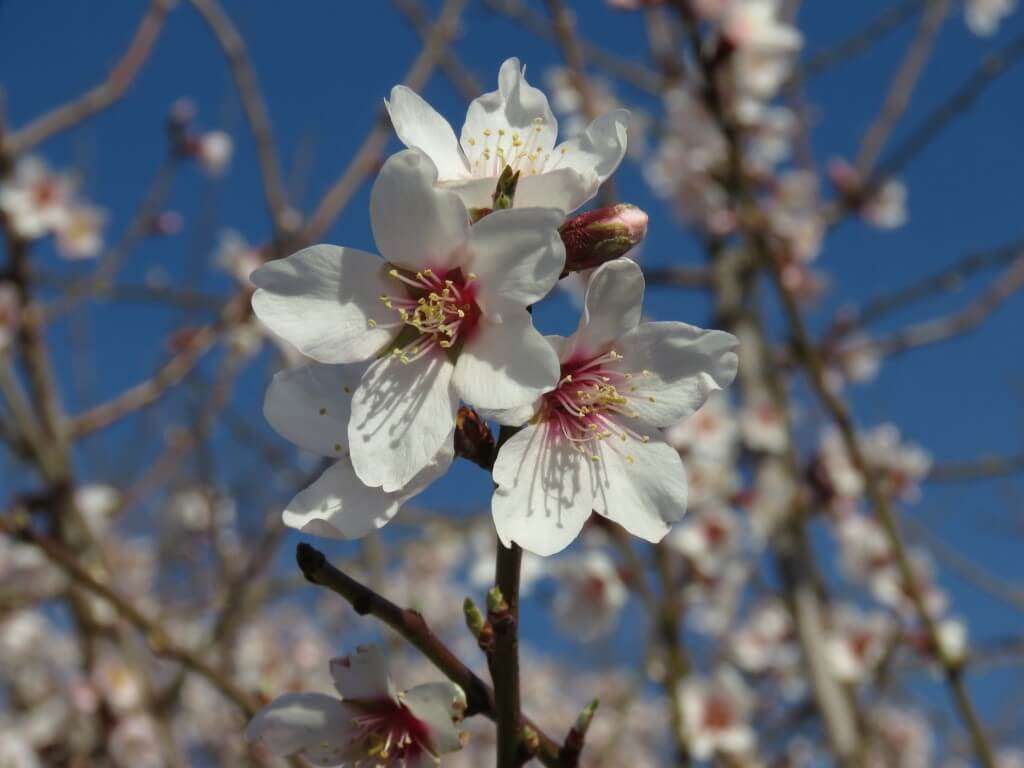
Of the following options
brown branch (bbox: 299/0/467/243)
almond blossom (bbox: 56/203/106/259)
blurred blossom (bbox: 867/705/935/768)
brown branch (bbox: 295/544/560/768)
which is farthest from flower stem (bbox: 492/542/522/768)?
blurred blossom (bbox: 867/705/935/768)

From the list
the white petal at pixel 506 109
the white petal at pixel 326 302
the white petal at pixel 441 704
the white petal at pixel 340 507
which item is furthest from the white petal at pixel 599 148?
the white petal at pixel 441 704

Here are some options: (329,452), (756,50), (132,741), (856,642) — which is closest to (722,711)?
(856,642)

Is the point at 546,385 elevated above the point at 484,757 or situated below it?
below

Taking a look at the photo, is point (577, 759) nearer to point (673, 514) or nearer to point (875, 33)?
point (673, 514)

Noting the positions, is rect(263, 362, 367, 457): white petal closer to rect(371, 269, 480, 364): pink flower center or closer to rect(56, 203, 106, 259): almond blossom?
rect(371, 269, 480, 364): pink flower center

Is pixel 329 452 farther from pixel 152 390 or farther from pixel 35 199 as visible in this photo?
pixel 35 199

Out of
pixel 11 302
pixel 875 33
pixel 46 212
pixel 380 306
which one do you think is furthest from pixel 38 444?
pixel 875 33
